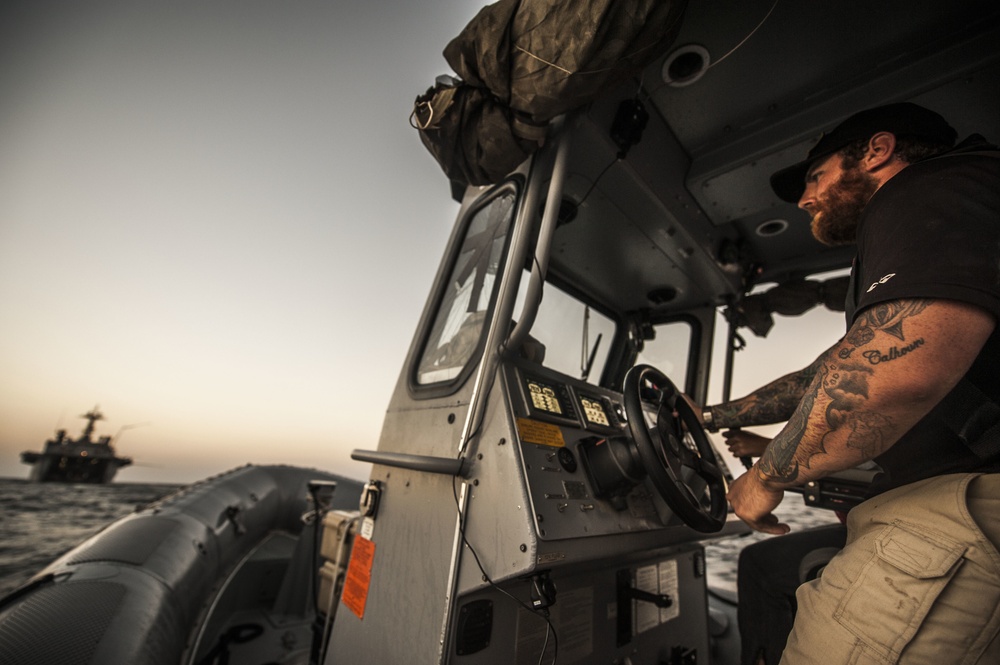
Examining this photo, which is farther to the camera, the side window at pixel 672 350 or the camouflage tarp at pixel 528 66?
the side window at pixel 672 350

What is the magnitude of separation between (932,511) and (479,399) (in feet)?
3.54

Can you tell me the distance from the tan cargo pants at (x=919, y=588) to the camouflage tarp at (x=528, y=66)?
1.35m

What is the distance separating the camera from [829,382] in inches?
29.2

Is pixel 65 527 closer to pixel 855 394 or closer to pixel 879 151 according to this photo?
pixel 855 394

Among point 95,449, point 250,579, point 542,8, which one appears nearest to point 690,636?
point 542,8

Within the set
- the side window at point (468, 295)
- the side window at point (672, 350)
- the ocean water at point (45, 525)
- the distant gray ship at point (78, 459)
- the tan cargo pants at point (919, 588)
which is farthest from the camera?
the distant gray ship at point (78, 459)

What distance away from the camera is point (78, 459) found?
2444cm

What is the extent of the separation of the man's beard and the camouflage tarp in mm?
690

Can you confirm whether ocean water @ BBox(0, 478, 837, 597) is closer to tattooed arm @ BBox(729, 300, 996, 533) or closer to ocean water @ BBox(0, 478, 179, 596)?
ocean water @ BBox(0, 478, 179, 596)

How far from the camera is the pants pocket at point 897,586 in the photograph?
62 centimetres

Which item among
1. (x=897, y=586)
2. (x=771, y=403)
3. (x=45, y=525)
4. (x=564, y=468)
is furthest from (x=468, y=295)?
(x=45, y=525)

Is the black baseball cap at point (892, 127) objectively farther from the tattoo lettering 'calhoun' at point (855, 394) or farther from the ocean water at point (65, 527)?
the ocean water at point (65, 527)

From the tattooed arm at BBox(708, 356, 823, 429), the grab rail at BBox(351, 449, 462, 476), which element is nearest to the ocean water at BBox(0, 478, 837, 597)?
the tattooed arm at BBox(708, 356, 823, 429)

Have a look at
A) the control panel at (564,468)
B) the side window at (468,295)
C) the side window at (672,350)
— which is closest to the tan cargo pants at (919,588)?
the control panel at (564,468)
